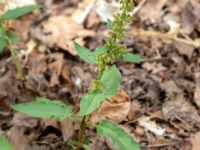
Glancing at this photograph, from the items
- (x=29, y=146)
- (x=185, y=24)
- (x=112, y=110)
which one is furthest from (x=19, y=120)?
(x=185, y=24)

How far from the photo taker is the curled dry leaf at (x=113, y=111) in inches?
111

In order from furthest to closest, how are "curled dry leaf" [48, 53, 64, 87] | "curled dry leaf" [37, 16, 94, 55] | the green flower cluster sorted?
1. "curled dry leaf" [37, 16, 94, 55]
2. "curled dry leaf" [48, 53, 64, 87]
3. the green flower cluster

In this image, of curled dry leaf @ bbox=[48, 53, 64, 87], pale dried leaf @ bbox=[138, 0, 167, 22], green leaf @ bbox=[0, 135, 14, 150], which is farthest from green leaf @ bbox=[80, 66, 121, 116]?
pale dried leaf @ bbox=[138, 0, 167, 22]

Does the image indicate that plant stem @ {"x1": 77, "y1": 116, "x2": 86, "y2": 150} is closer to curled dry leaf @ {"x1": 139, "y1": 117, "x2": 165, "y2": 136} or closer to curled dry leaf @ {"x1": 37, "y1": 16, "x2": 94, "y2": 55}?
curled dry leaf @ {"x1": 139, "y1": 117, "x2": 165, "y2": 136}

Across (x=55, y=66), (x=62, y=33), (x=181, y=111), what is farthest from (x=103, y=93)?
(x=62, y=33)

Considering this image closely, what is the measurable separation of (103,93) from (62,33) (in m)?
1.79

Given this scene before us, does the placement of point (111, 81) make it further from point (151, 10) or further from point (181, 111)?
point (151, 10)

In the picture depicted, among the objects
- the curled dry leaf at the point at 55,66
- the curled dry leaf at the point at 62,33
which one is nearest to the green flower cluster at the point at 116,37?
the curled dry leaf at the point at 55,66

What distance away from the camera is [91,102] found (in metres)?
2.17

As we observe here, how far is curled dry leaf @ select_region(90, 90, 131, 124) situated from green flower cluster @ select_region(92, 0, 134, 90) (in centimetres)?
64

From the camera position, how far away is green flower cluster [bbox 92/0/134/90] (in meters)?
2.10

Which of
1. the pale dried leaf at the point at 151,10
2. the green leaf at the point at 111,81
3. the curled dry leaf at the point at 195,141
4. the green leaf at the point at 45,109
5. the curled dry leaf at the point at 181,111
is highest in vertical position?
the pale dried leaf at the point at 151,10

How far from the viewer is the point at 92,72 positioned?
11.0 ft

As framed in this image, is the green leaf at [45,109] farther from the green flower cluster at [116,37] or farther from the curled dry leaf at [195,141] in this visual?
the curled dry leaf at [195,141]
